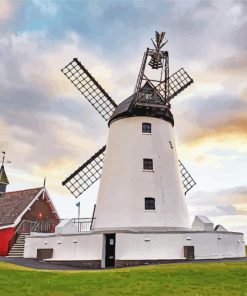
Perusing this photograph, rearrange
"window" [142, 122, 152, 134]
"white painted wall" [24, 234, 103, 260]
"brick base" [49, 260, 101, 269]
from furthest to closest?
"window" [142, 122, 152, 134]
"white painted wall" [24, 234, 103, 260]
"brick base" [49, 260, 101, 269]

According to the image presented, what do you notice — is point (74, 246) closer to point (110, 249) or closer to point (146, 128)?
point (110, 249)

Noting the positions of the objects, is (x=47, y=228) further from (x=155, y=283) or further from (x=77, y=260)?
(x=155, y=283)

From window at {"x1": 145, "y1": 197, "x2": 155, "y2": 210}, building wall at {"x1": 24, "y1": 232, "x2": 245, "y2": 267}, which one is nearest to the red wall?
building wall at {"x1": 24, "y1": 232, "x2": 245, "y2": 267}

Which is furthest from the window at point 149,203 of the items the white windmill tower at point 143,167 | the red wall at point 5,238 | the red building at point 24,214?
the red wall at point 5,238

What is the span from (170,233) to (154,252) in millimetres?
1472

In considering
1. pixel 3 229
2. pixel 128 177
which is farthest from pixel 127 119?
pixel 3 229

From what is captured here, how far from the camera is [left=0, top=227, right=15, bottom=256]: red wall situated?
29.9m

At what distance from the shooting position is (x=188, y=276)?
14.9 m

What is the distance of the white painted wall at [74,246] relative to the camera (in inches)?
858

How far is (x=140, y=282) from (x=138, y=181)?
34.1ft

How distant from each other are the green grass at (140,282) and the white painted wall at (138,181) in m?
5.83

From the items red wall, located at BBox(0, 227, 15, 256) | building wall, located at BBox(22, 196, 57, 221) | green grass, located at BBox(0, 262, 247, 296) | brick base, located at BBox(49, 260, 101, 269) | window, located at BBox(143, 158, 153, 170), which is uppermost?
window, located at BBox(143, 158, 153, 170)

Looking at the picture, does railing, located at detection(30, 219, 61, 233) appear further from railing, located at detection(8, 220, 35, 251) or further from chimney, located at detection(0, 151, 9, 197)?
chimney, located at detection(0, 151, 9, 197)

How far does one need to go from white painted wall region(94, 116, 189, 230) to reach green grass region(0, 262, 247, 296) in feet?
19.1
